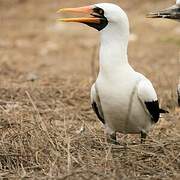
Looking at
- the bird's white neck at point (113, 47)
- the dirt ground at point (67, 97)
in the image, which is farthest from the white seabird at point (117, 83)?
the dirt ground at point (67, 97)

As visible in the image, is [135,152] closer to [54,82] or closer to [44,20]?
[54,82]

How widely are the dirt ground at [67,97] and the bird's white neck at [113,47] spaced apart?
174mm

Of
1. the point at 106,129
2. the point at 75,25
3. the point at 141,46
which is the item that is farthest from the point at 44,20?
the point at 106,129

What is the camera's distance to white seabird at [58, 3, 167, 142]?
252 inches

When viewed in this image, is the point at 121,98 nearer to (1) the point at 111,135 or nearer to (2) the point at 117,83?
(2) the point at 117,83

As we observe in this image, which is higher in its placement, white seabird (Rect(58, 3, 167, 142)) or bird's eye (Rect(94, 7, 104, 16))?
bird's eye (Rect(94, 7, 104, 16))

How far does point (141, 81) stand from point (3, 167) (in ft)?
4.77

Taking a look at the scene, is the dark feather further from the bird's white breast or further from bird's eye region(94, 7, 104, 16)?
bird's eye region(94, 7, 104, 16)

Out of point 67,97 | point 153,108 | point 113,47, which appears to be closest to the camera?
point 113,47

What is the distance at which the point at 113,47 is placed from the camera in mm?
6590

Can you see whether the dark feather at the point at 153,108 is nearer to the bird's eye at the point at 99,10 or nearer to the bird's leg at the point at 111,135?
the bird's leg at the point at 111,135

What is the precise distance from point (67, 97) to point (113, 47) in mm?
3212

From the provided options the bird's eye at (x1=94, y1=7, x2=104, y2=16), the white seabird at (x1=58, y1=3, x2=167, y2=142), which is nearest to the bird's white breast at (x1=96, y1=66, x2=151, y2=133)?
the white seabird at (x1=58, y1=3, x2=167, y2=142)

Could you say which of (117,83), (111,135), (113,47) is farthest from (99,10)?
(111,135)
